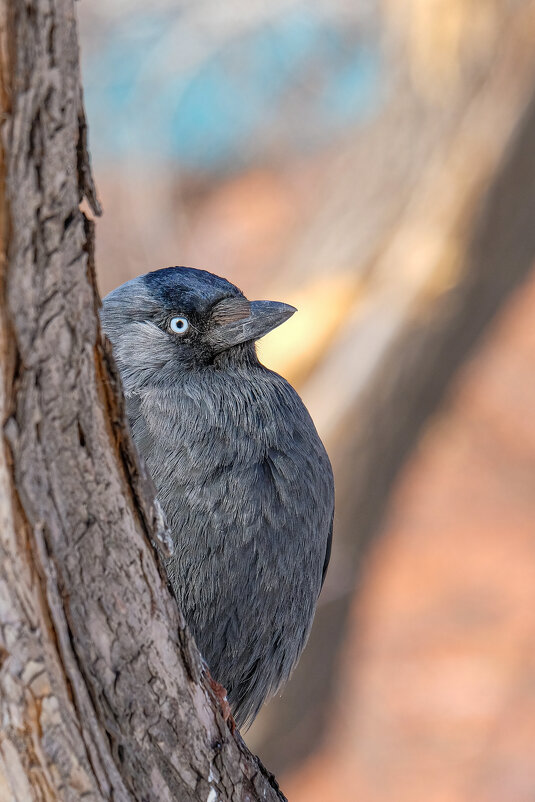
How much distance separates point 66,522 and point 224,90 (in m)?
6.51

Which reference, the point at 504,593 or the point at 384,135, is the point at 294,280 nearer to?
the point at 384,135

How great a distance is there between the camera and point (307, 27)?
6.88m

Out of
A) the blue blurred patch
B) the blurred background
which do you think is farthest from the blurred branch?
the blue blurred patch

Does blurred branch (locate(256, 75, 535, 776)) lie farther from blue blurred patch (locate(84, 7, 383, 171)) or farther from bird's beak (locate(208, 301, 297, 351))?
bird's beak (locate(208, 301, 297, 351))

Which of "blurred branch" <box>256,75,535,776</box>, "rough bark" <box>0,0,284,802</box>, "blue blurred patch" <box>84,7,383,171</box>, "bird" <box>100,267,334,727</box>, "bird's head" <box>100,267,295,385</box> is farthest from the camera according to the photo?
"blue blurred patch" <box>84,7,383,171</box>

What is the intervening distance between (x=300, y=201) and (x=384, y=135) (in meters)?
1.29

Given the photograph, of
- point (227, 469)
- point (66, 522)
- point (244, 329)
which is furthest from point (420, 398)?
point (66, 522)

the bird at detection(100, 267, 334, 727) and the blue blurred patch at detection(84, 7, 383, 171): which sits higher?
the blue blurred patch at detection(84, 7, 383, 171)

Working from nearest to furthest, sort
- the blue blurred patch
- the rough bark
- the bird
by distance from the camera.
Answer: the rough bark → the bird → the blue blurred patch

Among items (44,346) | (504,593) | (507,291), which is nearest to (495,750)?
(504,593)

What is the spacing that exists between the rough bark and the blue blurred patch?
602cm

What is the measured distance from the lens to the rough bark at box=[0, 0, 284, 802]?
1.04m

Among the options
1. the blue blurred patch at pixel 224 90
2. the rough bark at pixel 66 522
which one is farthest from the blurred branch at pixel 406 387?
A: the rough bark at pixel 66 522

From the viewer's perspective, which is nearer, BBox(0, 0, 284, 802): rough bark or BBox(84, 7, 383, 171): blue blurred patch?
BBox(0, 0, 284, 802): rough bark
